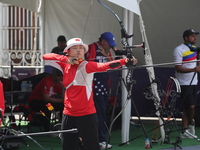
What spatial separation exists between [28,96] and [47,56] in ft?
14.7

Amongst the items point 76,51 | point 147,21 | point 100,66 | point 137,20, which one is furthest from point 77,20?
point 100,66

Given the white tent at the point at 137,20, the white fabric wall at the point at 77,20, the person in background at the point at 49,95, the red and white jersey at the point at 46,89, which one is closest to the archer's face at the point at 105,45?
the person in background at the point at 49,95

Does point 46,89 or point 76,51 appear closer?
point 76,51

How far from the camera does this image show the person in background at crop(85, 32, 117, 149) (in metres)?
8.06

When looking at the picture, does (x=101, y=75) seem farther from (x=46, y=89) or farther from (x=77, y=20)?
(x=77, y=20)

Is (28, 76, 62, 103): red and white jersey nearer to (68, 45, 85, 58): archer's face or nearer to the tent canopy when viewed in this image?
the tent canopy

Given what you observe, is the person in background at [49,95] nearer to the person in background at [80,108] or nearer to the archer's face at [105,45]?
the archer's face at [105,45]

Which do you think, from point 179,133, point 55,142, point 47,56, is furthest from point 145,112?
point 47,56

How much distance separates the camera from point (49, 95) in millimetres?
10047

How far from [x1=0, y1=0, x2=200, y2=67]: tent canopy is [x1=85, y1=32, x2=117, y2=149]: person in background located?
261 cm

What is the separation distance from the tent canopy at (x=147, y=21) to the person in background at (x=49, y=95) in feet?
3.74

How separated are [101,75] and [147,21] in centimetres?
368

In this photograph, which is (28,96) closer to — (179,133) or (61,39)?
(61,39)

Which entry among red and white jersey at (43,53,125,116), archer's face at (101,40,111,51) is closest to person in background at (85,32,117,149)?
archer's face at (101,40,111,51)
